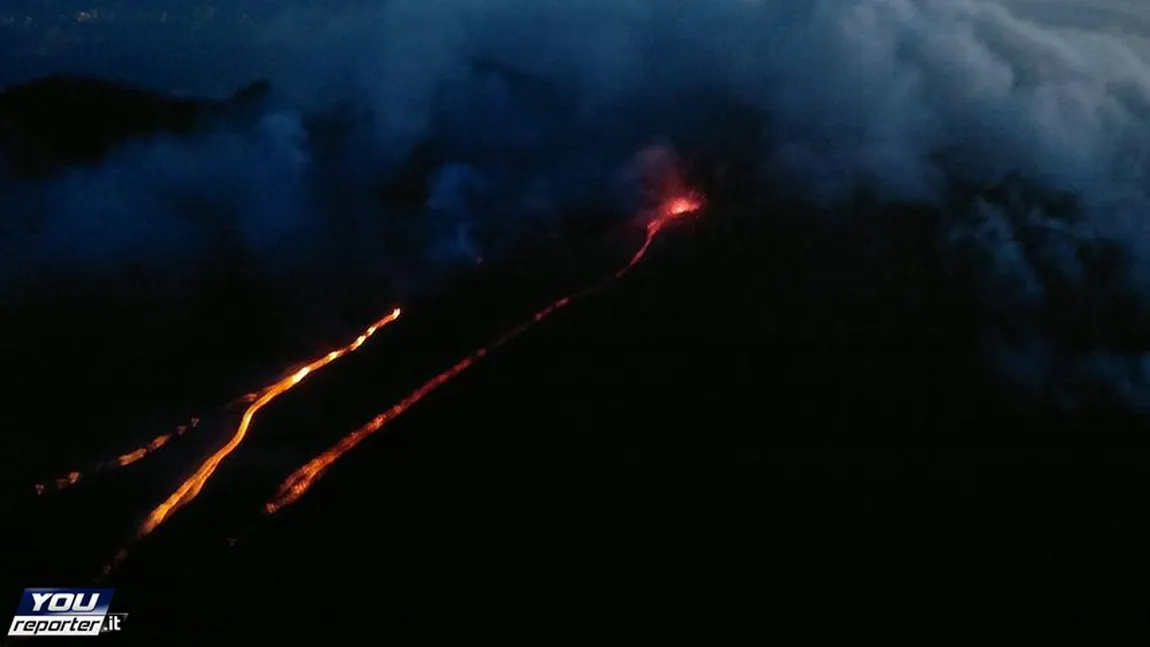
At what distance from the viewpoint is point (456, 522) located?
4.48m

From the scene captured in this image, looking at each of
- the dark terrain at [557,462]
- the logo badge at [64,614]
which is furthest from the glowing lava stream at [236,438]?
the logo badge at [64,614]

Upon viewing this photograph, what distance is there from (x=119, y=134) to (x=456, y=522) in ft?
18.7

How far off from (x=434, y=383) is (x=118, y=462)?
7.19ft

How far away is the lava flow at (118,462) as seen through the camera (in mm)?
4582

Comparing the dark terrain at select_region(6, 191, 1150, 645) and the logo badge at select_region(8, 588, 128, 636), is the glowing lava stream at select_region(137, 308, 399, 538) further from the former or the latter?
the logo badge at select_region(8, 588, 128, 636)

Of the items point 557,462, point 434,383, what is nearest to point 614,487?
point 557,462

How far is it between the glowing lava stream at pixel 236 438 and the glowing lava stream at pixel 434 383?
0.50 metres

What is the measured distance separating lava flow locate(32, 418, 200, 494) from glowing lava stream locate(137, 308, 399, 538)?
1.12 feet

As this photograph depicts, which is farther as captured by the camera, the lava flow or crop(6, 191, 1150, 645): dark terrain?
the lava flow

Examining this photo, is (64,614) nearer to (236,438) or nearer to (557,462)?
(236,438)

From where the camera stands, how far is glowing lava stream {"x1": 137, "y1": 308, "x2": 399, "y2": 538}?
449 cm

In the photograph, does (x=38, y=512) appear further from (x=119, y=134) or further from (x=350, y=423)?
(x=119, y=134)

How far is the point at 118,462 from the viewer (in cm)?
471

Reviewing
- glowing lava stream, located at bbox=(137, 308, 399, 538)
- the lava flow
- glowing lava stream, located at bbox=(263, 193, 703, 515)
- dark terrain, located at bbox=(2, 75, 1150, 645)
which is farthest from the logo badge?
glowing lava stream, located at bbox=(263, 193, 703, 515)
